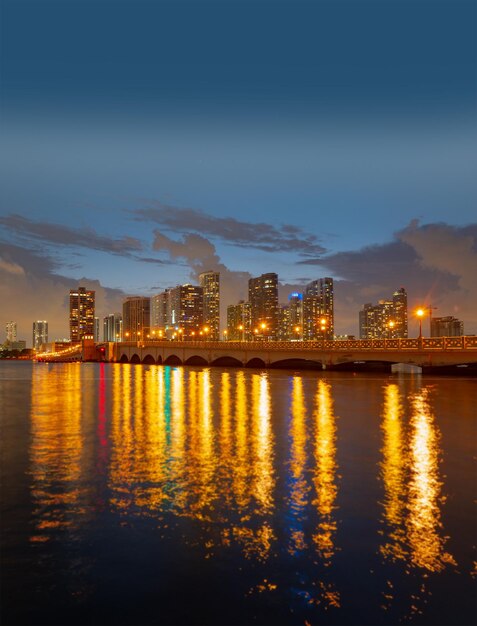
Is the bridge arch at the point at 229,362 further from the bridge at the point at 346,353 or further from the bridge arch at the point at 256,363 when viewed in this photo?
the bridge arch at the point at 256,363

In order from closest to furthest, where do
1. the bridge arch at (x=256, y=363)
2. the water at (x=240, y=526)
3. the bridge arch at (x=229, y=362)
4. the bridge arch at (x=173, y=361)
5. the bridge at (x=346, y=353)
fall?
1. the water at (x=240, y=526)
2. the bridge at (x=346, y=353)
3. the bridge arch at (x=256, y=363)
4. the bridge arch at (x=229, y=362)
5. the bridge arch at (x=173, y=361)

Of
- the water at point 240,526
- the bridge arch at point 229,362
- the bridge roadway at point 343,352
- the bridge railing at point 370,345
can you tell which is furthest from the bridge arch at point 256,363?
the water at point 240,526

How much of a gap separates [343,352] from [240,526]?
70360 mm

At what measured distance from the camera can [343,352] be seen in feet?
265

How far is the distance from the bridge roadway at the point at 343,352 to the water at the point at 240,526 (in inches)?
1632

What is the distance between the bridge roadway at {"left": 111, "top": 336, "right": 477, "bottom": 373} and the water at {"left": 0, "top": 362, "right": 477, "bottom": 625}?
4146cm

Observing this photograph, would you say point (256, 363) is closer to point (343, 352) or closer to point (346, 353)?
point (343, 352)

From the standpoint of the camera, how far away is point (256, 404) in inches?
1524

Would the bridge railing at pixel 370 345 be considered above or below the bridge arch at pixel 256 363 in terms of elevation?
above

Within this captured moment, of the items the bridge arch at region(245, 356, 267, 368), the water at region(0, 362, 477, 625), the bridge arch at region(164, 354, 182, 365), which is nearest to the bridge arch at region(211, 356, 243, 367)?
the bridge arch at region(245, 356, 267, 368)

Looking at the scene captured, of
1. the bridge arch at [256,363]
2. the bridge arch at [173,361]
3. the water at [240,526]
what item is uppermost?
the water at [240,526]

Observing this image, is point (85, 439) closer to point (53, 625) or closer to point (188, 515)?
point (188, 515)

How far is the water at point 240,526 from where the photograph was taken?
9.05 meters

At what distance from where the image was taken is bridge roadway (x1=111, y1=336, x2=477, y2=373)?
65.4 metres
